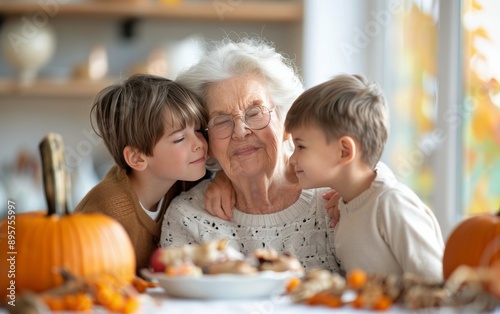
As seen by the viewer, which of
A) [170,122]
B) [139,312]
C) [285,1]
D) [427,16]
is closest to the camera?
[139,312]

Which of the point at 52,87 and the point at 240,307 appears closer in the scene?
the point at 240,307

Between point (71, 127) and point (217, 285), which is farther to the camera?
point (71, 127)

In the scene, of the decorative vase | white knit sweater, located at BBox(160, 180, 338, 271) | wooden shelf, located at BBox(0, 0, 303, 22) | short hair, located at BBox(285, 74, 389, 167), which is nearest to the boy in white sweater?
short hair, located at BBox(285, 74, 389, 167)

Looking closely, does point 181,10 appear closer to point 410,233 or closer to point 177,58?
point 177,58

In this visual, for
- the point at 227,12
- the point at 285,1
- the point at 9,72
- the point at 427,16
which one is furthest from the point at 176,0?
the point at 427,16

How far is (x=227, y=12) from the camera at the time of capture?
4.02 m

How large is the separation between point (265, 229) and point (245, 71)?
0.44 metres

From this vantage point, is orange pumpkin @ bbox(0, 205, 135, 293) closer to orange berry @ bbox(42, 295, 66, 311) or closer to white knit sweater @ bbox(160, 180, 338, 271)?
orange berry @ bbox(42, 295, 66, 311)

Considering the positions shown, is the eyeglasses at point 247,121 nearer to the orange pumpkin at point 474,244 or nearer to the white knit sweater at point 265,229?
the white knit sweater at point 265,229

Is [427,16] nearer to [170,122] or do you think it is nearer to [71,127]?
[170,122]

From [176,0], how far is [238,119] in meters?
2.22

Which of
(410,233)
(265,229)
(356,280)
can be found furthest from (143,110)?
(356,280)

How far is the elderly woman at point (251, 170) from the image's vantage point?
1967mm

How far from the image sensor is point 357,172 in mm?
1650
